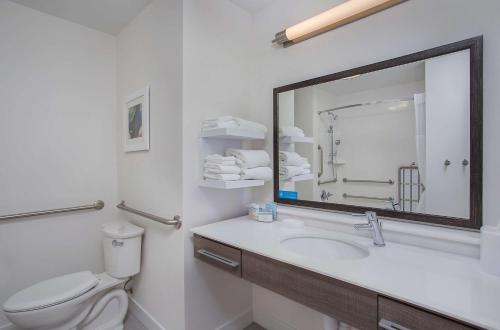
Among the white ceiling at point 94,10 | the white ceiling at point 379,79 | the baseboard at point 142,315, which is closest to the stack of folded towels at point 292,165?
the white ceiling at point 379,79

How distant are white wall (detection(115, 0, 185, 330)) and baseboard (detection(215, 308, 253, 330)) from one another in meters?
0.35

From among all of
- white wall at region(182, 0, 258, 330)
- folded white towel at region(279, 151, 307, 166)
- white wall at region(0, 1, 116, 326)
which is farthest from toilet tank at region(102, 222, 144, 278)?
folded white towel at region(279, 151, 307, 166)

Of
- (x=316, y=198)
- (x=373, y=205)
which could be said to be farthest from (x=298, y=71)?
(x=373, y=205)

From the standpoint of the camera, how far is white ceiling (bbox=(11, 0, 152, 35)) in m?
1.69

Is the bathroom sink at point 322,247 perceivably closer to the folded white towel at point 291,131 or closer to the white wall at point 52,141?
the folded white towel at point 291,131

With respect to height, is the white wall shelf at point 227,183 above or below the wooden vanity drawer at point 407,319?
above

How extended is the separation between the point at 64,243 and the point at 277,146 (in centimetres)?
188

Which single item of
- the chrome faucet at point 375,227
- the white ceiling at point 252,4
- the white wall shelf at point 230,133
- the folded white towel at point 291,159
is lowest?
the chrome faucet at point 375,227

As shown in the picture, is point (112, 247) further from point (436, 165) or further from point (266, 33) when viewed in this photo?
point (436, 165)

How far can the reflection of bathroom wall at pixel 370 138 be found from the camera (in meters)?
1.14

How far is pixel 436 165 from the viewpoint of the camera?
1062 mm

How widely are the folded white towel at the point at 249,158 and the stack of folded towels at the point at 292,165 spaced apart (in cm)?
12

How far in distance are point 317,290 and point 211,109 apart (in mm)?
1202

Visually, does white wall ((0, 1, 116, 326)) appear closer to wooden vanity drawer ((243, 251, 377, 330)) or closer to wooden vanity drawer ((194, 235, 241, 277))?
wooden vanity drawer ((194, 235, 241, 277))
